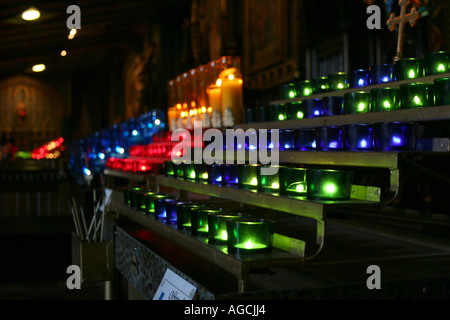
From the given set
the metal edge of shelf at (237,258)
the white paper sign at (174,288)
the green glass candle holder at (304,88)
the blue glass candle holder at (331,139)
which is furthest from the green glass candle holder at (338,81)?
the white paper sign at (174,288)

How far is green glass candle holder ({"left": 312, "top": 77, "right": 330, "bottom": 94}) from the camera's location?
249 centimetres

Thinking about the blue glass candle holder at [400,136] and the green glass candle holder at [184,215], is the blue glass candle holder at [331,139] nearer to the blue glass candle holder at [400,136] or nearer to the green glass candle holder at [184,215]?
the blue glass candle holder at [400,136]

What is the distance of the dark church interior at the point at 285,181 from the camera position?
1536mm

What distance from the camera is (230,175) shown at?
212 cm

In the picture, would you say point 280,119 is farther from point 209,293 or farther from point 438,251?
point 209,293

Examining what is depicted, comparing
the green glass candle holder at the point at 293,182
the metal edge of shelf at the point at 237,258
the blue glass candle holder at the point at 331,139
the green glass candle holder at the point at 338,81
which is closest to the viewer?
the metal edge of shelf at the point at 237,258

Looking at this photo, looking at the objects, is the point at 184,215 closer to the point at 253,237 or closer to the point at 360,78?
the point at 253,237

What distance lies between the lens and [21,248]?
5.18m

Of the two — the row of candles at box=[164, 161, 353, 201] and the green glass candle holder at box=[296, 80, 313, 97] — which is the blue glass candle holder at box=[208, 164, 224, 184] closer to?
the row of candles at box=[164, 161, 353, 201]

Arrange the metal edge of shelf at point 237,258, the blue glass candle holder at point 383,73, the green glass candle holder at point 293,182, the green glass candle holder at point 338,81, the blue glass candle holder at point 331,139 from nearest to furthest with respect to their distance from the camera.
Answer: the metal edge of shelf at point 237,258 → the green glass candle holder at point 293,182 → the blue glass candle holder at point 331,139 → the blue glass candle holder at point 383,73 → the green glass candle holder at point 338,81

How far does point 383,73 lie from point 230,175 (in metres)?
0.73

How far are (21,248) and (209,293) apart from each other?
13.7ft
